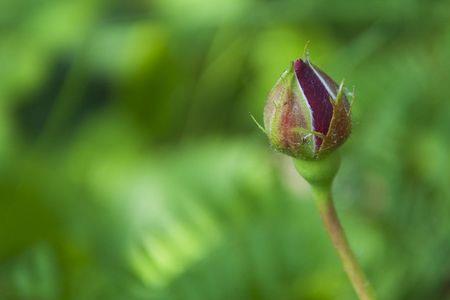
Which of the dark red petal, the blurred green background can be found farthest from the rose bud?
the blurred green background

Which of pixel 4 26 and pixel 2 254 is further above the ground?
pixel 4 26

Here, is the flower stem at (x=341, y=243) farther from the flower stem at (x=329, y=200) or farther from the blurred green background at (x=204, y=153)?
the blurred green background at (x=204, y=153)

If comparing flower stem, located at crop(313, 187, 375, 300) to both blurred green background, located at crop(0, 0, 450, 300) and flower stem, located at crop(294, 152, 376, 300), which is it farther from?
blurred green background, located at crop(0, 0, 450, 300)

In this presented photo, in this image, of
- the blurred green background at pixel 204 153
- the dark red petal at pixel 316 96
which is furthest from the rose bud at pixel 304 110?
the blurred green background at pixel 204 153

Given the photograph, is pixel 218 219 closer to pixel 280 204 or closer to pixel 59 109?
pixel 280 204

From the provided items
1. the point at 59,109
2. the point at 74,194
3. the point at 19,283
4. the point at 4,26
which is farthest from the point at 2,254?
the point at 4,26

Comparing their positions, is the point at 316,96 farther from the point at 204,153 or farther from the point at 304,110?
the point at 204,153
